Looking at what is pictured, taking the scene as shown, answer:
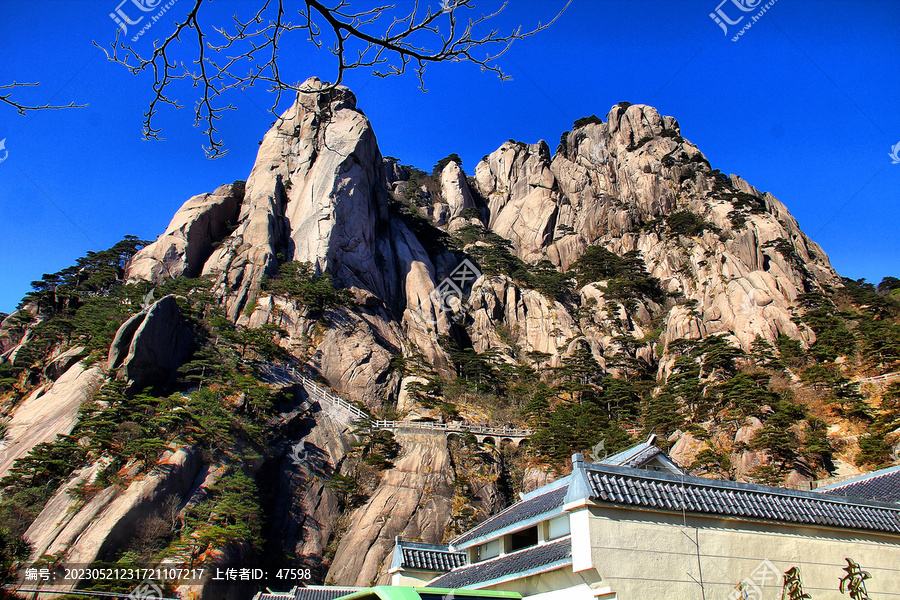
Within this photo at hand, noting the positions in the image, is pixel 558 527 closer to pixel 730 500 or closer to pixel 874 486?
pixel 730 500

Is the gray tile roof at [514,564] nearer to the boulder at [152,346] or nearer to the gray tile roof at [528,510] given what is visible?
the gray tile roof at [528,510]

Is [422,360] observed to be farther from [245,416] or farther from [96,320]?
[96,320]

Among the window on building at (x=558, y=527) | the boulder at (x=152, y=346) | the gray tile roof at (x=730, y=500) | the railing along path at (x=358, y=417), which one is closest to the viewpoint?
the gray tile roof at (x=730, y=500)

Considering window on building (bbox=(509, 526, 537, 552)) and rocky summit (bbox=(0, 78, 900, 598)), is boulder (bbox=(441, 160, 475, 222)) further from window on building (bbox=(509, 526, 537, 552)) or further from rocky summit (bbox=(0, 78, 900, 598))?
window on building (bbox=(509, 526, 537, 552))

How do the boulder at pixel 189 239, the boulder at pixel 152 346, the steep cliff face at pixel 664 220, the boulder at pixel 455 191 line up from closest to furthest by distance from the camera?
1. the boulder at pixel 152 346
2. the boulder at pixel 189 239
3. the steep cliff face at pixel 664 220
4. the boulder at pixel 455 191

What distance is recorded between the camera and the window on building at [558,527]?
9.72 m

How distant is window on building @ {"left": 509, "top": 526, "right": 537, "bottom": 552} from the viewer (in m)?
11.2

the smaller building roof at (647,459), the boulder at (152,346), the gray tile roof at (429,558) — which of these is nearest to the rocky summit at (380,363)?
the boulder at (152,346)

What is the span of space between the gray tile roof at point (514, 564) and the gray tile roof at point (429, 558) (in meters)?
1.26

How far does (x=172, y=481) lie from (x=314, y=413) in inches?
356

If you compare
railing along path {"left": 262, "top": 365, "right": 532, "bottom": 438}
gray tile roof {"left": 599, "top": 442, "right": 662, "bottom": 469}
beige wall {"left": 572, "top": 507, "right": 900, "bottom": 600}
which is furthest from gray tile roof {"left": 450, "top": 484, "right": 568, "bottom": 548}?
railing along path {"left": 262, "top": 365, "right": 532, "bottom": 438}

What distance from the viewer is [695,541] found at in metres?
8.02

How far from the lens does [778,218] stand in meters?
53.0

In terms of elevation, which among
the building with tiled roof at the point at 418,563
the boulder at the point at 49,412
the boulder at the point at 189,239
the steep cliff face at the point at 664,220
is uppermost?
the steep cliff face at the point at 664,220
